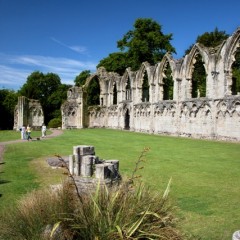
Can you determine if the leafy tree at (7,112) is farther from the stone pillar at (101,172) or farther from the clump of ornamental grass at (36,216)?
the clump of ornamental grass at (36,216)

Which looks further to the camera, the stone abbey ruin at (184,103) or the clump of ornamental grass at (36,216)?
the stone abbey ruin at (184,103)

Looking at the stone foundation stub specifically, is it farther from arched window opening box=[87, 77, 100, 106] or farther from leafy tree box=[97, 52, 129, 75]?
arched window opening box=[87, 77, 100, 106]

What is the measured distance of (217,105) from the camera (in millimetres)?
23438

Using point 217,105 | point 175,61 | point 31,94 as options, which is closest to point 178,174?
point 217,105

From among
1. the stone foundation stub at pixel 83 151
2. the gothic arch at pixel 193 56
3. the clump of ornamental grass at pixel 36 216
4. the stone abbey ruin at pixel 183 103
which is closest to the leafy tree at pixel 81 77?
the stone abbey ruin at pixel 183 103

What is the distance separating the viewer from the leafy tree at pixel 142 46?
44.5 meters

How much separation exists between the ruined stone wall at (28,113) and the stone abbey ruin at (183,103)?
0.52 metres

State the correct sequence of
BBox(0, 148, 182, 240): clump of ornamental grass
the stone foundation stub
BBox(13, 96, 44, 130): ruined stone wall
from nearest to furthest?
BBox(0, 148, 182, 240): clump of ornamental grass
the stone foundation stub
BBox(13, 96, 44, 130): ruined stone wall

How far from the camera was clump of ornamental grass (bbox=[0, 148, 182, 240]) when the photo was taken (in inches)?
167

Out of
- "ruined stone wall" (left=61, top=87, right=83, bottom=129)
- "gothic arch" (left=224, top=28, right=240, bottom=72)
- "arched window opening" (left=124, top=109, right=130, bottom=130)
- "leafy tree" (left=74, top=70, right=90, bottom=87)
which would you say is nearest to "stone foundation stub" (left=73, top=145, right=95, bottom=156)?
"gothic arch" (left=224, top=28, right=240, bottom=72)

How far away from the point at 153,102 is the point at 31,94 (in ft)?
117

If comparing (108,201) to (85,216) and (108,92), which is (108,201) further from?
(108,92)

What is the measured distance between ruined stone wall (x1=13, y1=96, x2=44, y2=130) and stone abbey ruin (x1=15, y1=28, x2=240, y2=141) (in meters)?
0.52

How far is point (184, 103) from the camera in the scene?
26797 mm
